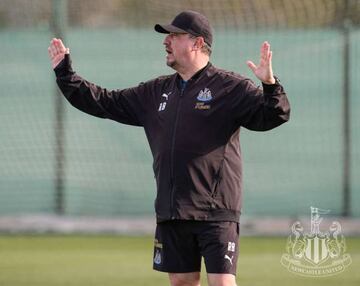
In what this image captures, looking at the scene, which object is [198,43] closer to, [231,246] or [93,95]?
[93,95]

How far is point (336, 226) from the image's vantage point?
39.8 ft

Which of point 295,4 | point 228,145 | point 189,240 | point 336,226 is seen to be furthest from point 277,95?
point 295,4

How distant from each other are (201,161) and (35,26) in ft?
23.5

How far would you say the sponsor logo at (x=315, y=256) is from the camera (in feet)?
30.8

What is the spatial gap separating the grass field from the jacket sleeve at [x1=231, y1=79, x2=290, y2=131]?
2947mm

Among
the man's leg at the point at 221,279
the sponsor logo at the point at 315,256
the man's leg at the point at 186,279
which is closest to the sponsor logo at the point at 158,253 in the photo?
the man's leg at the point at 186,279

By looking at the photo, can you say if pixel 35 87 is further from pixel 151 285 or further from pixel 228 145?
pixel 228 145

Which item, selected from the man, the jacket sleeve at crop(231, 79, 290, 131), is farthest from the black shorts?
the jacket sleeve at crop(231, 79, 290, 131)

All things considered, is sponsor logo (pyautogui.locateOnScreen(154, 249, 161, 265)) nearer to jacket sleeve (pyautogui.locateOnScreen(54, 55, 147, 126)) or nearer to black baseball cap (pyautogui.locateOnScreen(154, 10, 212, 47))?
jacket sleeve (pyautogui.locateOnScreen(54, 55, 147, 126))

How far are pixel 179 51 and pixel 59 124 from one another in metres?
6.81

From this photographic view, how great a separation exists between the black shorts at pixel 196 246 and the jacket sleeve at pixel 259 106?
0.69m

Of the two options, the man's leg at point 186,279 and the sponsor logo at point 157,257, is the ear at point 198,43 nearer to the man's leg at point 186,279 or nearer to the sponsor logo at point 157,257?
the sponsor logo at point 157,257

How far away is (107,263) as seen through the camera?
33.8 ft

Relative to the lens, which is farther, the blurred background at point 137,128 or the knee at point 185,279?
the blurred background at point 137,128
